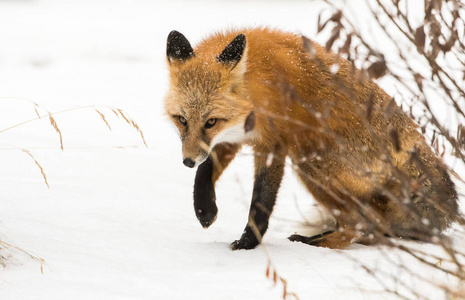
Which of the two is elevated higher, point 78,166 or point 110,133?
point 78,166

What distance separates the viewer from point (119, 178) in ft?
17.3

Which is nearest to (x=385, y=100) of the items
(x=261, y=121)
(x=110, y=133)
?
(x=261, y=121)

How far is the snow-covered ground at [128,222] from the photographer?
287 centimetres

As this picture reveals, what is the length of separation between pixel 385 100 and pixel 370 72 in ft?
7.20

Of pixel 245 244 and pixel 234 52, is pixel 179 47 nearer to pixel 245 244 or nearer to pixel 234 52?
pixel 234 52

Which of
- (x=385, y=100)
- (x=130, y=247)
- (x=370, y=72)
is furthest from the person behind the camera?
(x=385, y=100)

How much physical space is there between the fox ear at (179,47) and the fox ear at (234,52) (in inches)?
12.3

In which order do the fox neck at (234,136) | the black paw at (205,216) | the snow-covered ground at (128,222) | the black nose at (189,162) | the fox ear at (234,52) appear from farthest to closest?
1. the black paw at (205,216)
2. the fox neck at (234,136)
3. the fox ear at (234,52)
4. the black nose at (189,162)
5. the snow-covered ground at (128,222)

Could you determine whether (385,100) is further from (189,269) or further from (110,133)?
(110,133)

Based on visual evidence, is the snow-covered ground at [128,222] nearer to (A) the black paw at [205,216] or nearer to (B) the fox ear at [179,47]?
(A) the black paw at [205,216]

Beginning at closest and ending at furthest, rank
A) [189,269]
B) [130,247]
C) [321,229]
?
[189,269] < [130,247] < [321,229]

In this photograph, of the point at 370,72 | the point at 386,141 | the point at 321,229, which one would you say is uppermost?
the point at 370,72

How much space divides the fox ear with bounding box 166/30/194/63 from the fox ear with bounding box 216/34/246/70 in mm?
313

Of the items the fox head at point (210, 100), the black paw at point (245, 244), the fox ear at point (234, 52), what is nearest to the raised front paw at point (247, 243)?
the black paw at point (245, 244)
